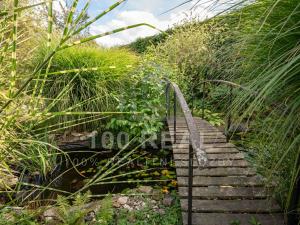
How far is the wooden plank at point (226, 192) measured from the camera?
87.5 inches

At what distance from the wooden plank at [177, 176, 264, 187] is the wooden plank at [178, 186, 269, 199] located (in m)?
0.04

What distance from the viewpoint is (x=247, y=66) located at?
149 cm

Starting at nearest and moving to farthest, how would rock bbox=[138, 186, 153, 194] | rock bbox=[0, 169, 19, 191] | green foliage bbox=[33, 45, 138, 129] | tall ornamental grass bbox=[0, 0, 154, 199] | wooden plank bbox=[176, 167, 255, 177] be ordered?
tall ornamental grass bbox=[0, 0, 154, 199], rock bbox=[0, 169, 19, 191], wooden plank bbox=[176, 167, 255, 177], rock bbox=[138, 186, 153, 194], green foliage bbox=[33, 45, 138, 129]

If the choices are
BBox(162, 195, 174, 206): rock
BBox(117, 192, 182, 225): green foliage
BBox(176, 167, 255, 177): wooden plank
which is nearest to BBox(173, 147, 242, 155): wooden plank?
BBox(176, 167, 255, 177): wooden plank

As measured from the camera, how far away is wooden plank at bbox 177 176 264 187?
237 cm

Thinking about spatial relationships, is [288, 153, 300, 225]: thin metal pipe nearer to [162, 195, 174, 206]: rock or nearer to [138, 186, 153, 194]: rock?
[162, 195, 174, 206]: rock

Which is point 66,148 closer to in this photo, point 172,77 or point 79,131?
point 79,131

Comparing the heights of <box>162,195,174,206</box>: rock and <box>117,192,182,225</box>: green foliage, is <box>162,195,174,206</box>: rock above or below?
above

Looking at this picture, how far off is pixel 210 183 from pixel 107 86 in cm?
363

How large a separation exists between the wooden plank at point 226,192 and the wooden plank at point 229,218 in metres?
0.21

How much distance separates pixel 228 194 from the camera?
2.26 metres

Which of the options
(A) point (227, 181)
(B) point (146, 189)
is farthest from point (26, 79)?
(B) point (146, 189)

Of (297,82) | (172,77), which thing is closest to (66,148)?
(172,77)

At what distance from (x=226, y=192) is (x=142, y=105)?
304 centimetres
